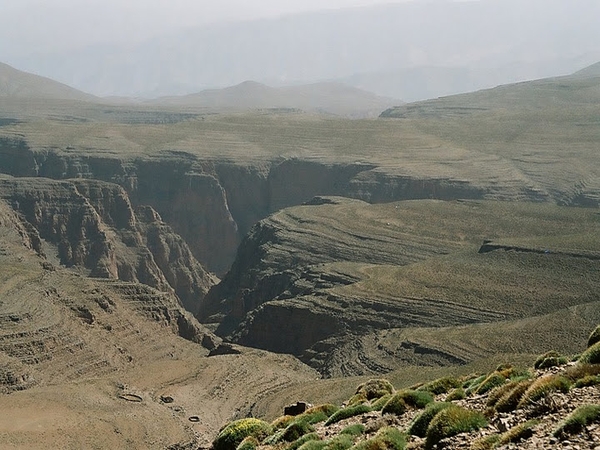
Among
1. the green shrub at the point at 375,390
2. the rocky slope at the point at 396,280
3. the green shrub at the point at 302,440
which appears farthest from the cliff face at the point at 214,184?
the green shrub at the point at 302,440

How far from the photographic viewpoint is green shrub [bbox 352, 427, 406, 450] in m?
18.1

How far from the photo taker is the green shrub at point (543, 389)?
1767cm

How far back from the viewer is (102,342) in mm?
61438

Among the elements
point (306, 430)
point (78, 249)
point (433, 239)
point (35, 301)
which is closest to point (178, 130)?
point (78, 249)

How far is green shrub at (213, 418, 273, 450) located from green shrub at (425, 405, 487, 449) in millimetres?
8285

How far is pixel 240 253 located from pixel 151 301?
1167 inches

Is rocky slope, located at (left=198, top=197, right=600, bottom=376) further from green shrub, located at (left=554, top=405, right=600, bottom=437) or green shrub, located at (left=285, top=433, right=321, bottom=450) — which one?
green shrub, located at (left=554, top=405, right=600, bottom=437)

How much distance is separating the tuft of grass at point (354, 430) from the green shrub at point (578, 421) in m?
6.91

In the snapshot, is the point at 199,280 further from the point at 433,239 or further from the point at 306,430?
the point at 306,430

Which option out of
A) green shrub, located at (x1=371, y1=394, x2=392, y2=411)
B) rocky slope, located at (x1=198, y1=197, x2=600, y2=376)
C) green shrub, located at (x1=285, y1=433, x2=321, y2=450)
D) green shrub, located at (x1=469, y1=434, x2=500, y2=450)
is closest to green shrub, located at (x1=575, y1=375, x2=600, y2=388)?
green shrub, located at (x1=469, y1=434, x2=500, y2=450)

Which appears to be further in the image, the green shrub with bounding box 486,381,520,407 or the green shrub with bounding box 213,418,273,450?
the green shrub with bounding box 213,418,273,450

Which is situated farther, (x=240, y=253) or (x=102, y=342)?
(x=240, y=253)

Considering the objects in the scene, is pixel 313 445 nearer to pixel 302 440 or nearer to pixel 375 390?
pixel 302 440

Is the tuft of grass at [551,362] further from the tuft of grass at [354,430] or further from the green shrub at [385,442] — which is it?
the green shrub at [385,442]
